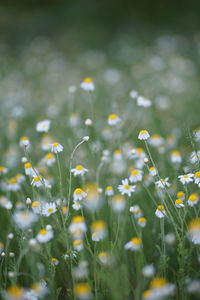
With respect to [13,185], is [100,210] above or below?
below

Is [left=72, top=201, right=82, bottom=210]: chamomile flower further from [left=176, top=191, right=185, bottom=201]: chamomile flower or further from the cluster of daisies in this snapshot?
[left=176, top=191, right=185, bottom=201]: chamomile flower

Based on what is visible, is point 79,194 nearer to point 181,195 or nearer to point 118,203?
point 118,203

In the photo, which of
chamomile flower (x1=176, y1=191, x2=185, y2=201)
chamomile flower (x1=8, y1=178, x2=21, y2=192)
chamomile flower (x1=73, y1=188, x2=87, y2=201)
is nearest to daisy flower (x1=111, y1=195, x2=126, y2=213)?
chamomile flower (x1=73, y1=188, x2=87, y2=201)

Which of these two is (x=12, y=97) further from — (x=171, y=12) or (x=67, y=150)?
(x=171, y=12)

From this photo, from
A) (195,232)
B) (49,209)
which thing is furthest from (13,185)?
→ (195,232)

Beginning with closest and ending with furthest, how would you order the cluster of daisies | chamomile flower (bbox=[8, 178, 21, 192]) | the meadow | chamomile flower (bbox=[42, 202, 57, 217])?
the cluster of daisies → the meadow → chamomile flower (bbox=[42, 202, 57, 217]) → chamomile flower (bbox=[8, 178, 21, 192])

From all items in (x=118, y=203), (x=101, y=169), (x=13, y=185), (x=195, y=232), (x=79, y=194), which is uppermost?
(x=101, y=169)

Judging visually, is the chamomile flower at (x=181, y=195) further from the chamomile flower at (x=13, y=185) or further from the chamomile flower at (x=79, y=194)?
the chamomile flower at (x=13, y=185)

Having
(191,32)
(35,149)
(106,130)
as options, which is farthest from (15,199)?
(191,32)
